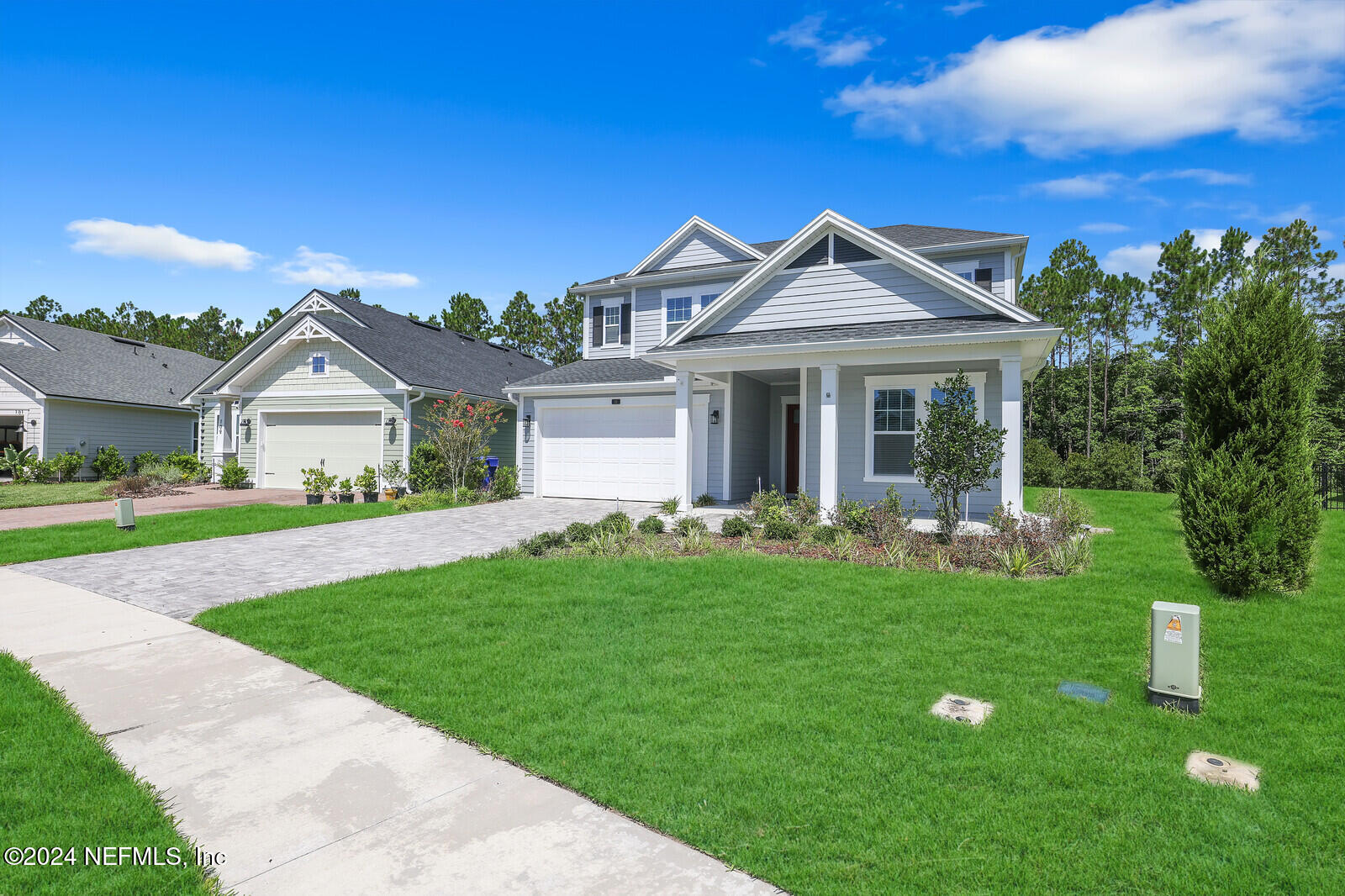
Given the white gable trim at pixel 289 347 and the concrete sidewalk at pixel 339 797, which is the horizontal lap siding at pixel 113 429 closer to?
the white gable trim at pixel 289 347

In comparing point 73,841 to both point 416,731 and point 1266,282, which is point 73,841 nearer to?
point 416,731

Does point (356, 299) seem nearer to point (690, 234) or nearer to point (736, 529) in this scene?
point (690, 234)

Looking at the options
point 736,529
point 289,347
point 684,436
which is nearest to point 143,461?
point 289,347

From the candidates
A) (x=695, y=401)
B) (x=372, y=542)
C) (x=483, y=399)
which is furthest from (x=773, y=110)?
(x=372, y=542)

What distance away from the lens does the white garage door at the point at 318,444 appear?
63.8 ft

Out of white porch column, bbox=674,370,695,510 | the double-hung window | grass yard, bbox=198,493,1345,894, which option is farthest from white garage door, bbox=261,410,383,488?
grass yard, bbox=198,493,1345,894

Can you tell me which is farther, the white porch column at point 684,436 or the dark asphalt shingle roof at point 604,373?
the dark asphalt shingle roof at point 604,373

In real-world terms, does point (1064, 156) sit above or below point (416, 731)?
above

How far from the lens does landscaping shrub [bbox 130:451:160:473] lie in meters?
22.3

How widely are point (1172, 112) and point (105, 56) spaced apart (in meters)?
20.3

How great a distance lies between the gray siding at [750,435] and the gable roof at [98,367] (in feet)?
72.5

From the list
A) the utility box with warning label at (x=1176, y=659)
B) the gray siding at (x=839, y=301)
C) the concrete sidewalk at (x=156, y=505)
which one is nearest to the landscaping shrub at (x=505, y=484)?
the concrete sidewalk at (x=156, y=505)

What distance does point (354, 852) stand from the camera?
109 inches

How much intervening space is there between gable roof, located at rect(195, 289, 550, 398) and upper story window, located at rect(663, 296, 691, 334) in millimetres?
6871
